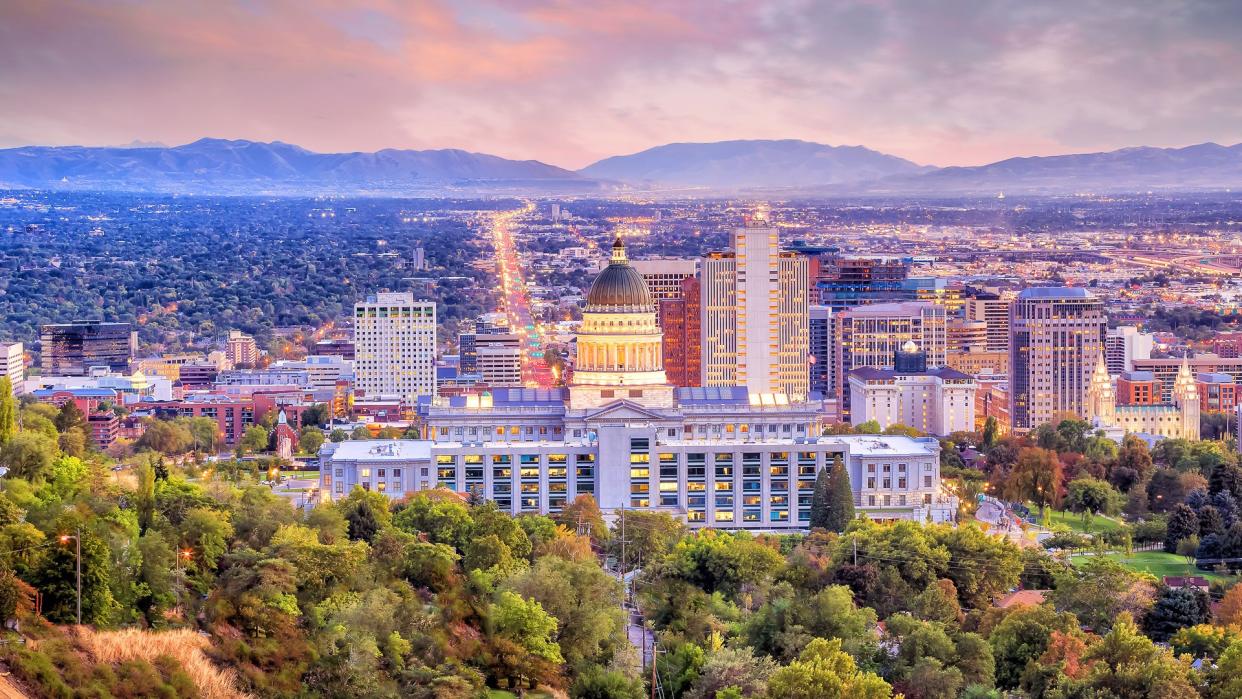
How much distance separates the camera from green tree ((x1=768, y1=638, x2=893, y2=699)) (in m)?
45.5

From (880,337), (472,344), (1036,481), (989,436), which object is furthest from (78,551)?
(472,344)

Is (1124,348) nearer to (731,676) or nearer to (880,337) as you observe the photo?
(880,337)

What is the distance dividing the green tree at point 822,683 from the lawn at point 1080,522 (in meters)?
32.2

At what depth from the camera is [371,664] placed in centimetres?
4806

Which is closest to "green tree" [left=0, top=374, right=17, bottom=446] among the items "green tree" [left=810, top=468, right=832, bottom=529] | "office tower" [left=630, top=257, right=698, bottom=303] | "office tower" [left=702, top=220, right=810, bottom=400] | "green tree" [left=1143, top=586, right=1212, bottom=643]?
"green tree" [left=810, top=468, right=832, bottom=529]

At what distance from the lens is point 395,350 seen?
141125 millimetres

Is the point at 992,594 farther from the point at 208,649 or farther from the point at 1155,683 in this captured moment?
the point at 208,649

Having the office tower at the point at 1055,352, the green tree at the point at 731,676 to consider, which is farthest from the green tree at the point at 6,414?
the office tower at the point at 1055,352

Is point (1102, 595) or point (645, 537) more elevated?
point (645, 537)

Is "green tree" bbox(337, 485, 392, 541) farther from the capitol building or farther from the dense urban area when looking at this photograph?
the capitol building

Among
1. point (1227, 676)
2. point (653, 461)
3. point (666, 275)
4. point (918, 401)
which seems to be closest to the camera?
point (1227, 676)

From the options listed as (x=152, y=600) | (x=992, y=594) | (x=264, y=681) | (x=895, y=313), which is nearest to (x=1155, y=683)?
(x=992, y=594)

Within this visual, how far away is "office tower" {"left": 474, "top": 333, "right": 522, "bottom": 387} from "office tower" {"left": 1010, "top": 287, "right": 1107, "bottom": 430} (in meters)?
30.1

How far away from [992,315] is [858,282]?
10922 mm
